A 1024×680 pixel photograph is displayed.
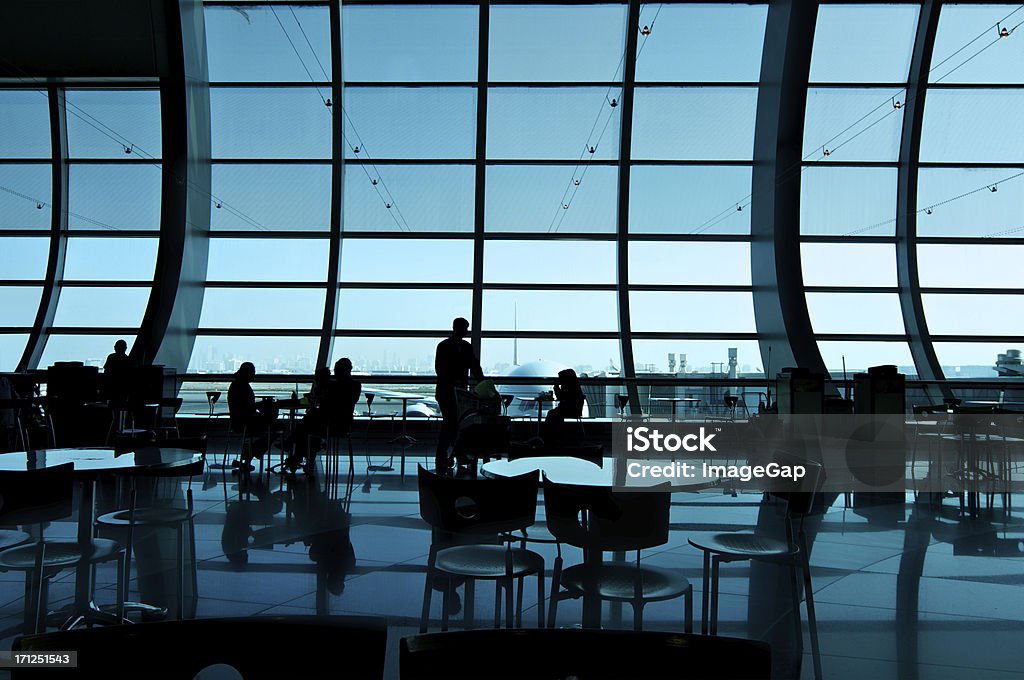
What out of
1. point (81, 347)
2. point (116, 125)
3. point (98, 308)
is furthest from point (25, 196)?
point (81, 347)

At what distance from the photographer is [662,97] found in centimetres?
981

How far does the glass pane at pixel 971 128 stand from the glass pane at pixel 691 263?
276 centimetres

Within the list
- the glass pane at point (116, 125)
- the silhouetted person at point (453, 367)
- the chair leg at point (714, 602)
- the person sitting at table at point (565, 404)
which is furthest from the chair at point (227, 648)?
the glass pane at point (116, 125)

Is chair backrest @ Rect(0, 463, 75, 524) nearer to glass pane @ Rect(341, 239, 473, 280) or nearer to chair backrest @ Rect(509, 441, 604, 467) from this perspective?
chair backrest @ Rect(509, 441, 604, 467)

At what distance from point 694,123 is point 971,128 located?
3678 mm

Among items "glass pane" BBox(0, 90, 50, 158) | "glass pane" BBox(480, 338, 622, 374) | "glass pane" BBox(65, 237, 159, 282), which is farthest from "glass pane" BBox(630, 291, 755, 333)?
"glass pane" BBox(0, 90, 50, 158)

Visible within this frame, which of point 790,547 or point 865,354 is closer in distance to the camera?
point 790,547

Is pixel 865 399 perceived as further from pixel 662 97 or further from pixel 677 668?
pixel 677 668

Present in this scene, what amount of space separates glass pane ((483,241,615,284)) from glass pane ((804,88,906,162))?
3.12 meters

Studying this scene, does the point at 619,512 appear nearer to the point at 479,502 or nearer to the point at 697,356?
the point at 479,502

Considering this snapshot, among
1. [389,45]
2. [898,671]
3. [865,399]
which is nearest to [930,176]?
[865,399]

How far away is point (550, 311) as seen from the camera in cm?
980

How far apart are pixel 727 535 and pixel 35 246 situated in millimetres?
10350

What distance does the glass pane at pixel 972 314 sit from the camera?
966 centimetres
